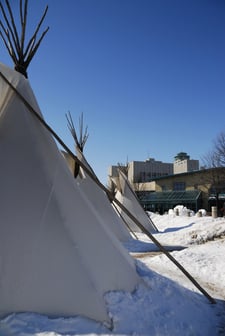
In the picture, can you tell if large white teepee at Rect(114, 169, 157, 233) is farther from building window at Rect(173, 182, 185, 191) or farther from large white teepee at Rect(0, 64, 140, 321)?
building window at Rect(173, 182, 185, 191)

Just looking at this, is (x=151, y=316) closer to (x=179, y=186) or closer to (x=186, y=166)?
(x=179, y=186)

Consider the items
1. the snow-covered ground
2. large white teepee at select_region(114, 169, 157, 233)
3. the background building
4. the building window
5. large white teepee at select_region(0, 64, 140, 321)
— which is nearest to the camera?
the snow-covered ground

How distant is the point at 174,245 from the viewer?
11.8 metres

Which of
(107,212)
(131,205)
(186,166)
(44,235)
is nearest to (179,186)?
(186,166)

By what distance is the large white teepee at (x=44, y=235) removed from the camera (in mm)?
3961

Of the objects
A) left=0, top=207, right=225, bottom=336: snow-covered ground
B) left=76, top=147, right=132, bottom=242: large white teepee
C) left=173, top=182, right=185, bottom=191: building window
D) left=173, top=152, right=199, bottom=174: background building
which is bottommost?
left=0, top=207, right=225, bottom=336: snow-covered ground

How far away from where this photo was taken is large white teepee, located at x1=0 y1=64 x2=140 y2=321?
3.96 meters

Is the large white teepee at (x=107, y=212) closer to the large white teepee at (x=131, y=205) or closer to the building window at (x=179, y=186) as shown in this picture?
the large white teepee at (x=131, y=205)

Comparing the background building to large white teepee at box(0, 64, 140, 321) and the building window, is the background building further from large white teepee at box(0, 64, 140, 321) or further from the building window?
large white teepee at box(0, 64, 140, 321)

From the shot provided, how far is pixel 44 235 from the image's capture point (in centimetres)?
430

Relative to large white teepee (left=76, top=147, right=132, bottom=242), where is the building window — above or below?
above

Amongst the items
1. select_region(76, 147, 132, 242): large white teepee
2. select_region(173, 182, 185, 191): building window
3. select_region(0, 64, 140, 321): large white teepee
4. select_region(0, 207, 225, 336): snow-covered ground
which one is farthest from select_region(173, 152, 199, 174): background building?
select_region(0, 64, 140, 321): large white teepee

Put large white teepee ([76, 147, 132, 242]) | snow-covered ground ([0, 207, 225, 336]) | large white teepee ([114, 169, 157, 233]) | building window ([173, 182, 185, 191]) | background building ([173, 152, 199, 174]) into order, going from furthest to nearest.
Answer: background building ([173, 152, 199, 174]) < building window ([173, 182, 185, 191]) < large white teepee ([114, 169, 157, 233]) < large white teepee ([76, 147, 132, 242]) < snow-covered ground ([0, 207, 225, 336])

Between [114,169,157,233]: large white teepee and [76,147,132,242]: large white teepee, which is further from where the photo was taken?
[114,169,157,233]: large white teepee
